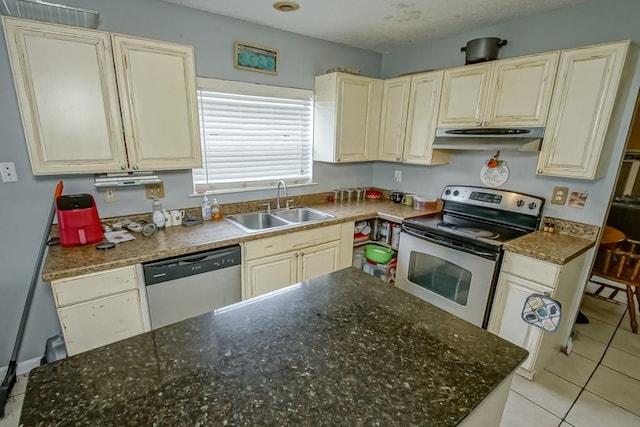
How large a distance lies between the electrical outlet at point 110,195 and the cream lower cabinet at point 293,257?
1000 millimetres

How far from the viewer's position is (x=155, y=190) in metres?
2.32

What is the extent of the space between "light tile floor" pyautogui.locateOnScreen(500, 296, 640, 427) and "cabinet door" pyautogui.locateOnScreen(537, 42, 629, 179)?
4.66ft

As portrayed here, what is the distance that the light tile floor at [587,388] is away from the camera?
1.84 m

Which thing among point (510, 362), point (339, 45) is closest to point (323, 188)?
point (339, 45)

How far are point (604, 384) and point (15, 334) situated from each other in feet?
13.2

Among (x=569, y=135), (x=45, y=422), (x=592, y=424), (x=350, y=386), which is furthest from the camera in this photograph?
(x=569, y=135)

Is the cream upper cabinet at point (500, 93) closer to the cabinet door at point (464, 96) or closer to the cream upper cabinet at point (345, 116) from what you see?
the cabinet door at point (464, 96)

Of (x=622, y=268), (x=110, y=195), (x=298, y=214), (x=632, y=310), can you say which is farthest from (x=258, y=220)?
(x=632, y=310)

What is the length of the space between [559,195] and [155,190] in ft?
10.1

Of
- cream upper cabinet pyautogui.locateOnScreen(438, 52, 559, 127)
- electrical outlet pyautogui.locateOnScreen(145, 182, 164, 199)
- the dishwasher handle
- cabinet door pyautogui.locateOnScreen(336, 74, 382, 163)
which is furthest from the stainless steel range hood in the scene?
electrical outlet pyautogui.locateOnScreen(145, 182, 164, 199)

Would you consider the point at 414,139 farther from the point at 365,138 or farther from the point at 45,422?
the point at 45,422

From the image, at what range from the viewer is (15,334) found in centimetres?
202

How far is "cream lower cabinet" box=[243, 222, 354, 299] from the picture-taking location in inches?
88.7

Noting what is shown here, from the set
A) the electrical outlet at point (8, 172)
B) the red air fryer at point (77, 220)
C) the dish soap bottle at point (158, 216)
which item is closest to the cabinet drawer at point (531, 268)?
the dish soap bottle at point (158, 216)
